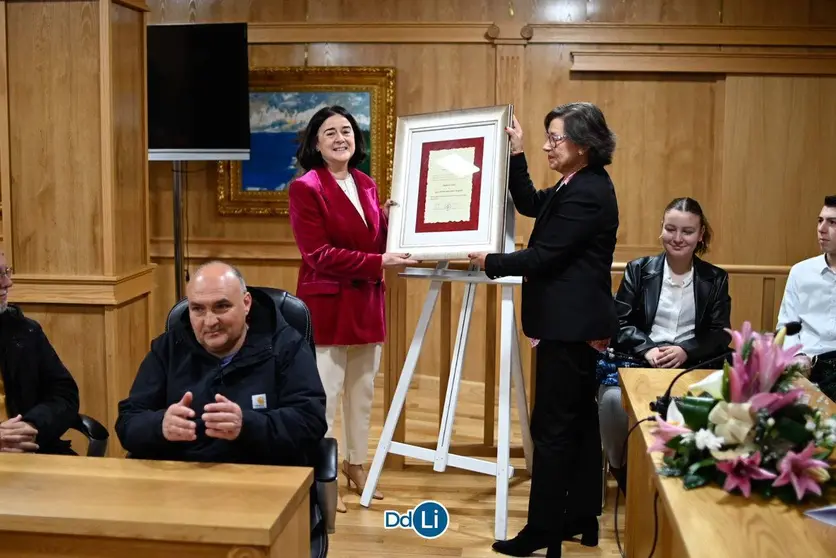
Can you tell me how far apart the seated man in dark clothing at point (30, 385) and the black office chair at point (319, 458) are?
0.47 meters

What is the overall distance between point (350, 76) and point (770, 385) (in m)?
3.99

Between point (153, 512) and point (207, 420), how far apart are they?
1.18 feet

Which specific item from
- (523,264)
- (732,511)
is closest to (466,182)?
(523,264)

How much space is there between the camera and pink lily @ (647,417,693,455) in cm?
181

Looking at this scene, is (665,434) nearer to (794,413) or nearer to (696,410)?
(696,410)

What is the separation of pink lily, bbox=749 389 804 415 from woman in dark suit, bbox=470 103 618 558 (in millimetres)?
1247

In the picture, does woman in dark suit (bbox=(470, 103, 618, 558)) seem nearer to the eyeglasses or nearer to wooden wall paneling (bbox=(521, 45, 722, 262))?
the eyeglasses

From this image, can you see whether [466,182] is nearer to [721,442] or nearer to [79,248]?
[79,248]

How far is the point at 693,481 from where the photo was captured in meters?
1.76

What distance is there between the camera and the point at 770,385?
1.75 m

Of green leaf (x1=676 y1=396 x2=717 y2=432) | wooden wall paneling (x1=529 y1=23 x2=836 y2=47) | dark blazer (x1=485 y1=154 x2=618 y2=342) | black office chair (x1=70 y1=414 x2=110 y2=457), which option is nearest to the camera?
green leaf (x1=676 y1=396 x2=717 y2=432)

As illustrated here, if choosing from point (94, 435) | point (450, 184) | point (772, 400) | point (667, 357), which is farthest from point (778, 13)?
point (94, 435)

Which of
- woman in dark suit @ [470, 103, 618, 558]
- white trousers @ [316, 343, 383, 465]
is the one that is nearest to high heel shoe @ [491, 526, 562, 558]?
woman in dark suit @ [470, 103, 618, 558]

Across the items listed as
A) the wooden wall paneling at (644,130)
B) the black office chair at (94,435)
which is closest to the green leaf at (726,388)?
the black office chair at (94,435)
